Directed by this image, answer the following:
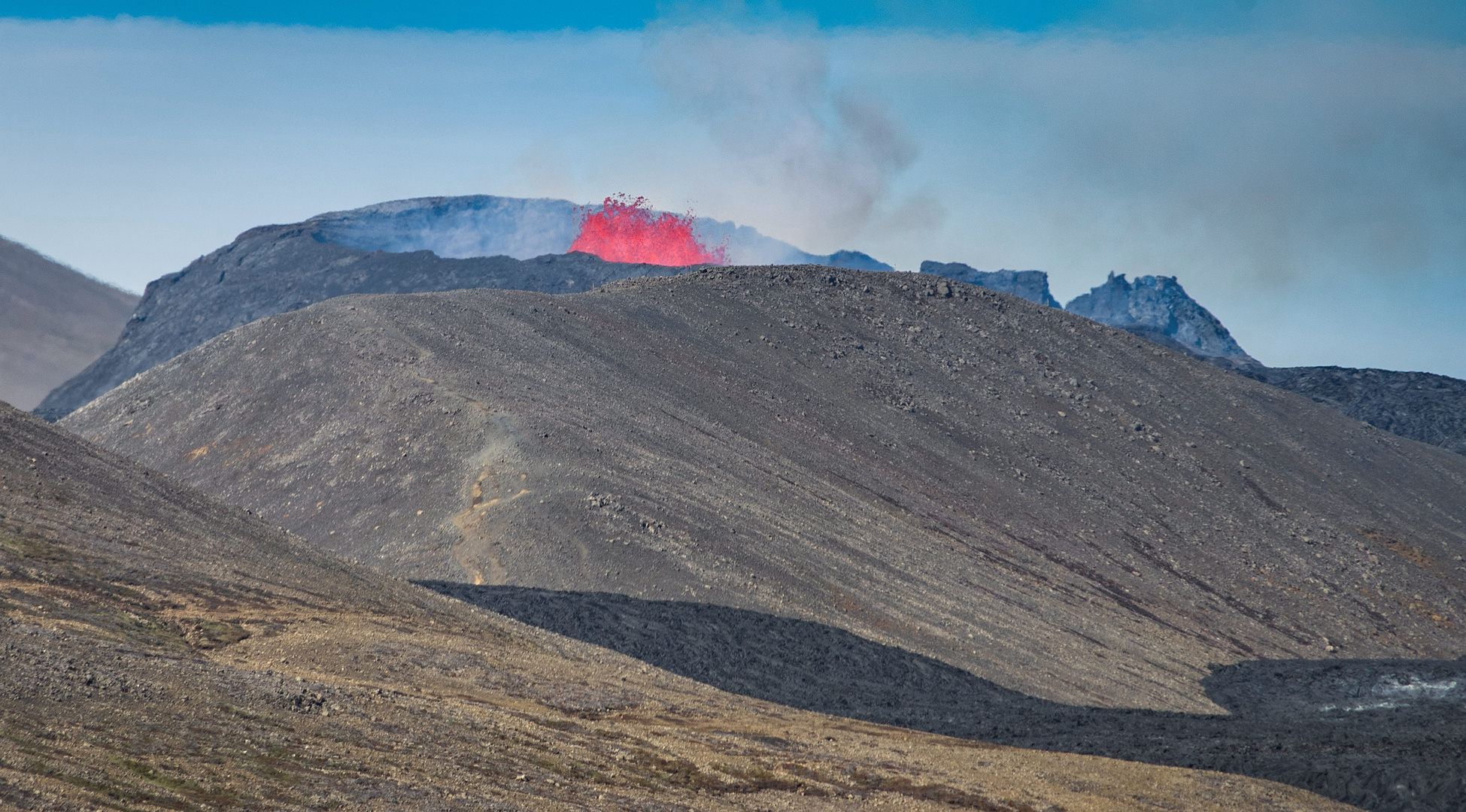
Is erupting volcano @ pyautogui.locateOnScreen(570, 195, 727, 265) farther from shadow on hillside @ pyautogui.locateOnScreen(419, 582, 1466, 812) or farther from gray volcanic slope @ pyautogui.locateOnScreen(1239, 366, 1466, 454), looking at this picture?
shadow on hillside @ pyautogui.locateOnScreen(419, 582, 1466, 812)

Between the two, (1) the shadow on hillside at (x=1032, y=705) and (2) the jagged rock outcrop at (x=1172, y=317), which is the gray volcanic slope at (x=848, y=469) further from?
(2) the jagged rock outcrop at (x=1172, y=317)

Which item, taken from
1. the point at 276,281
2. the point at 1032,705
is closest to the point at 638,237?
the point at 276,281

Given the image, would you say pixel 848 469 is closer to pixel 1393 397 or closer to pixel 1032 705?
pixel 1032 705

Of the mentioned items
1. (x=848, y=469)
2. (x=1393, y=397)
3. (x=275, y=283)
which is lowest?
(x=848, y=469)

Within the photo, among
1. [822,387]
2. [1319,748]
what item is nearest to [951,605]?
[1319,748]

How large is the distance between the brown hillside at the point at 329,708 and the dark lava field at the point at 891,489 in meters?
5.22

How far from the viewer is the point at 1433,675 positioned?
50.0 m

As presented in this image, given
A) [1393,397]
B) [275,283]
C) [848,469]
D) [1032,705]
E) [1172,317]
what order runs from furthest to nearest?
[1172,317]
[1393,397]
[275,283]
[848,469]
[1032,705]

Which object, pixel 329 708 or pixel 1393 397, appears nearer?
pixel 329 708

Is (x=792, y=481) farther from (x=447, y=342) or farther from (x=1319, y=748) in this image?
(x=1319, y=748)

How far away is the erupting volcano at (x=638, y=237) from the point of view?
14488 centimetres

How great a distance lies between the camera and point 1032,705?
39.4 meters

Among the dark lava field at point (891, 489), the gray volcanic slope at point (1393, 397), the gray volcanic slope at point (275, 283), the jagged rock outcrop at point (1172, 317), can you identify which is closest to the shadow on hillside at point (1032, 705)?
the dark lava field at point (891, 489)

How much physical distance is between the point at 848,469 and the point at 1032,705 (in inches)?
948
